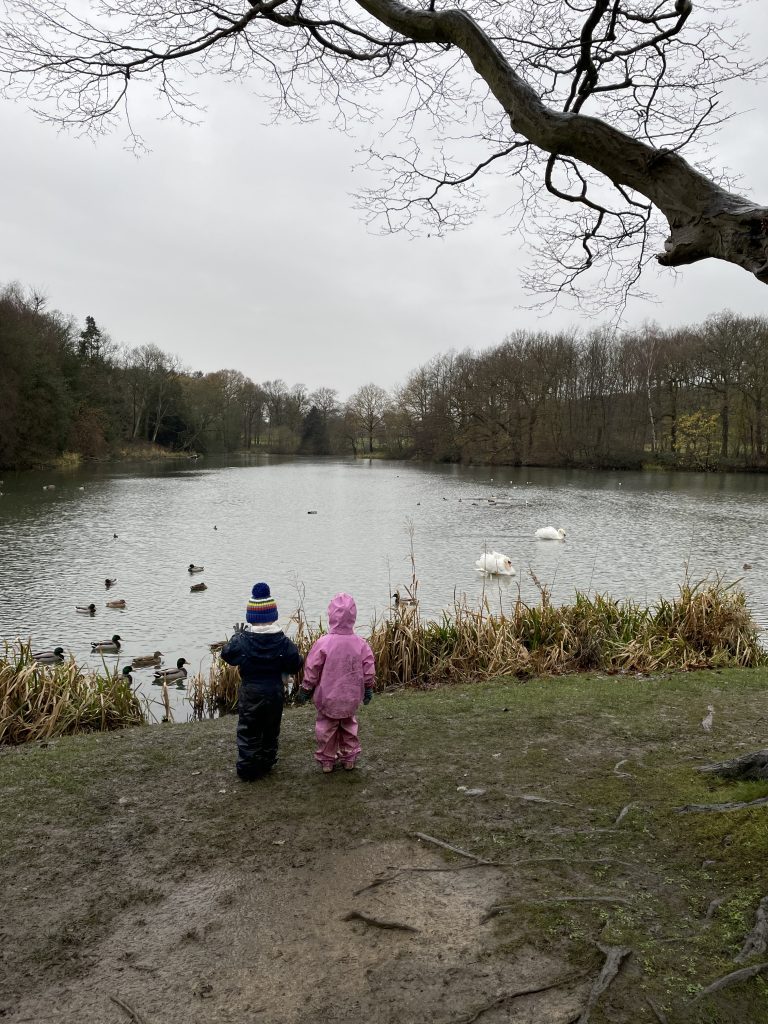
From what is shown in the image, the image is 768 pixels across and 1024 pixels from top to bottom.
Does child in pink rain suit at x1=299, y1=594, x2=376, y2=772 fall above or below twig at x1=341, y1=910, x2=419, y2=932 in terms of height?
above

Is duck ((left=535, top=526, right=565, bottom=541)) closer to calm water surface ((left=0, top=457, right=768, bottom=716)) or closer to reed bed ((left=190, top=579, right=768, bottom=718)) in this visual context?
calm water surface ((left=0, top=457, right=768, bottom=716))

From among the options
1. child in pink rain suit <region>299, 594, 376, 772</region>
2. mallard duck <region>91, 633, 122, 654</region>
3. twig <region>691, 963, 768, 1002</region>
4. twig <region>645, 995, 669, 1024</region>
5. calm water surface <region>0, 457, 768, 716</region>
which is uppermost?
child in pink rain suit <region>299, 594, 376, 772</region>

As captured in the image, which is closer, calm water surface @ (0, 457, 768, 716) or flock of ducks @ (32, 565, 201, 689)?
flock of ducks @ (32, 565, 201, 689)

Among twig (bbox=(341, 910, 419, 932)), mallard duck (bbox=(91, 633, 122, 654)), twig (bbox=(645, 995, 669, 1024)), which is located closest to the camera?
twig (bbox=(645, 995, 669, 1024))

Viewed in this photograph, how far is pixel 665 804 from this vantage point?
11.9 ft

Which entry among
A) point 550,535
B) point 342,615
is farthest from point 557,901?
point 550,535

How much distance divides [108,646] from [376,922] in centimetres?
793

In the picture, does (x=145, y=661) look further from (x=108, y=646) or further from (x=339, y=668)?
(x=339, y=668)

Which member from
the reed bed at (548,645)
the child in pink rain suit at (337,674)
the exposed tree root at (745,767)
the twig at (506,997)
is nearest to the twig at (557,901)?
the twig at (506,997)

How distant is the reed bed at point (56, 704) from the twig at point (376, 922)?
3939 mm

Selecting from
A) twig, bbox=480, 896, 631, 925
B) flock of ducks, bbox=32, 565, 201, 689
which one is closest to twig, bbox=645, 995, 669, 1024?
twig, bbox=480, 896, 631, 925

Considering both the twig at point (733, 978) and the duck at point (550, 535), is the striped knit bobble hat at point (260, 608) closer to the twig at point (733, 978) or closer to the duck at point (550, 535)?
the twig at point (733, 978)

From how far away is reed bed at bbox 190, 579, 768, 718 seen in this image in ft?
24.3

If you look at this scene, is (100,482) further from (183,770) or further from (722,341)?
(722,341)
